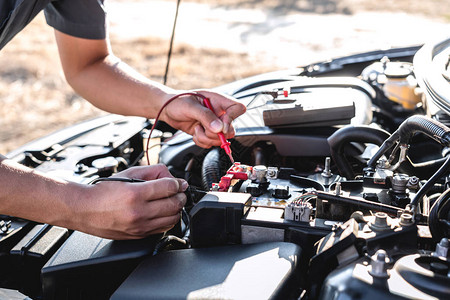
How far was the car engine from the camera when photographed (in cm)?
77

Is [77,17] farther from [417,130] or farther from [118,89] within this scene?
[417,130]

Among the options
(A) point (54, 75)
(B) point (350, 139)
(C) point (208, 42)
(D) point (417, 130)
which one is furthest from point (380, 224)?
(C) point (208, 42)

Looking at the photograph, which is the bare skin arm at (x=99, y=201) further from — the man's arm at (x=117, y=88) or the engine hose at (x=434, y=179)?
the engine hose at (x=434, y=179)

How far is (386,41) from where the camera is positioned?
24.2 ft

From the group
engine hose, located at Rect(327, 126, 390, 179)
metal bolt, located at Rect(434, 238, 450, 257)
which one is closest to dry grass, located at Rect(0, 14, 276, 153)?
engine hose, located at Rect(327, 126, 390, 179)

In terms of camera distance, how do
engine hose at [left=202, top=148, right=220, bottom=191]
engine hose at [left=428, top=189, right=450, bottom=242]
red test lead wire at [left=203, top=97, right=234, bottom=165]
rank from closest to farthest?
engine hose at [left=428, top=189, right=450, bottom=242] < red test lead wire at [left=203, top=97, right=234, bottom=165] < engine hose at [left=202, top=148, right=220, bottom=191]

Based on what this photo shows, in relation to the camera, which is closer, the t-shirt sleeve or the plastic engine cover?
the plastic engine cover

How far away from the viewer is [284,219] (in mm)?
896

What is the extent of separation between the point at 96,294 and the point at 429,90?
2.89ft

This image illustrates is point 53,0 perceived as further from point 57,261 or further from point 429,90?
point 429,90

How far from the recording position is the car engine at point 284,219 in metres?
0.77

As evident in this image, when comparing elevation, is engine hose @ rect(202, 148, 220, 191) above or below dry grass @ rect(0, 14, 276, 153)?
above

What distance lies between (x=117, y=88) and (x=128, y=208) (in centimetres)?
60

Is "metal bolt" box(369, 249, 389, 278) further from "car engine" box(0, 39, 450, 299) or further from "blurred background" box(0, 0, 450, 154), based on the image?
"blurred background" box(0, 0, 450, 154)
